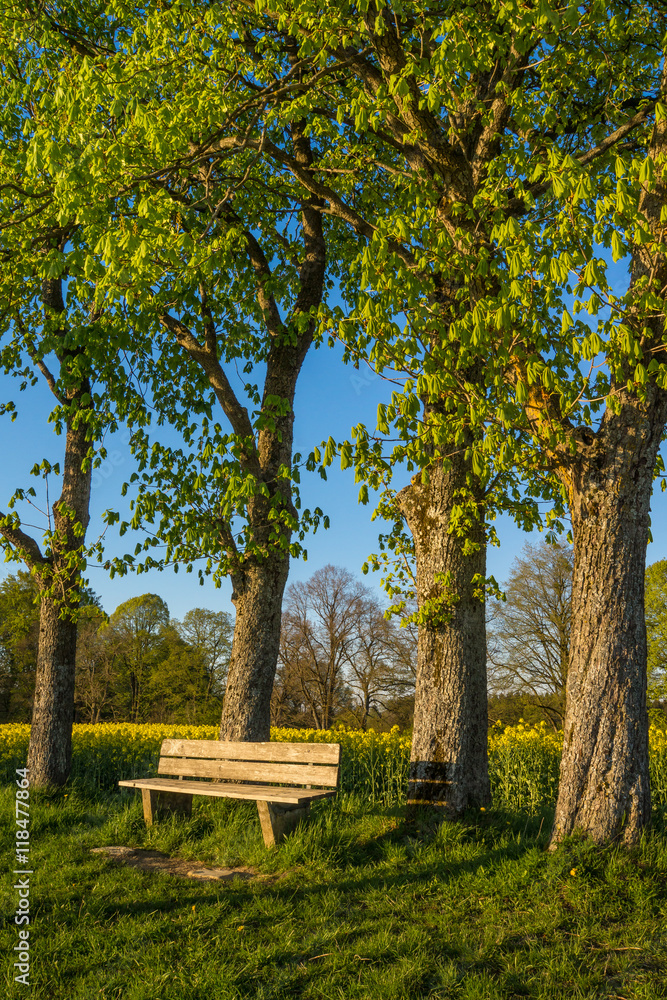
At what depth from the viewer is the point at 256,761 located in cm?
692

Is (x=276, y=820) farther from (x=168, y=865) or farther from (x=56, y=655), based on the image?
(x=56, y=655)

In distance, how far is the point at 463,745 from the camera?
652cm

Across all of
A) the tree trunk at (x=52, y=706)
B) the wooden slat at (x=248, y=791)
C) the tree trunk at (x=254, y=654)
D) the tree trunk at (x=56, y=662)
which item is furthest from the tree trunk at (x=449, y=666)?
the tree trunk at (x=52, y=706)

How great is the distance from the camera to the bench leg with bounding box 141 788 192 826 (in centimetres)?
708

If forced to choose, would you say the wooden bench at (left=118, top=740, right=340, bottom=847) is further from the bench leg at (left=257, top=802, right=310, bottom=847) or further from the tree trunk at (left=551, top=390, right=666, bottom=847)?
the tree trunk at (left=551, top=390, right=666, bottom=847)

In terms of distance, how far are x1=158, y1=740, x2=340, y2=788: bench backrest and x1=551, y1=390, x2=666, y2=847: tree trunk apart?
83.2 inches

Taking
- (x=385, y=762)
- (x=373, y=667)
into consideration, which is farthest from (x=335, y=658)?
(x=385, y=762)

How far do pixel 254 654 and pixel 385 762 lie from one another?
3794mm

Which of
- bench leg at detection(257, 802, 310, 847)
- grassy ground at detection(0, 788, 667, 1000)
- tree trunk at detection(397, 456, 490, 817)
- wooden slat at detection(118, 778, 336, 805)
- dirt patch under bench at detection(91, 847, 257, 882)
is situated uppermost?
tree trunk at detection(397, 456, 490, 817)

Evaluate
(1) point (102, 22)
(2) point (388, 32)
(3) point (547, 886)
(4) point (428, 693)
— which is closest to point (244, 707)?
(4) point (428, 693)

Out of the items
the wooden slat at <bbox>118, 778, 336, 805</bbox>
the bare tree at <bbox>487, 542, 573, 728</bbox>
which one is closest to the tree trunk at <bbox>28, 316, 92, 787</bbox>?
the wooden slat at <bbox>118, 778, 336, 805</bbox>

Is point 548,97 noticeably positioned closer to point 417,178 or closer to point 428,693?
point 417,178

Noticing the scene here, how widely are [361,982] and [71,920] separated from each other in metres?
2.20

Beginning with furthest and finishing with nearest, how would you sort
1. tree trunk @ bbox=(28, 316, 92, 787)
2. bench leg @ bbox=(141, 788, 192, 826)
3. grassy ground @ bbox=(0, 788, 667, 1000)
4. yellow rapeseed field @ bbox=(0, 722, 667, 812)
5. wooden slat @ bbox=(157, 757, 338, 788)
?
tree trunk @ bbox=(28, 316, 92, 787) < yellow rapeseed field @ bbox=(0, 722, 667, 812) < bench leg @ bbox=(141, 788, 192, 826) < wooden slat @ bbox=(157, 757, 338, 788) < grassy ground @ bbox=(0, 788, 667, 1000)
